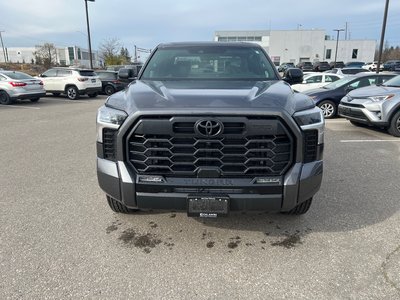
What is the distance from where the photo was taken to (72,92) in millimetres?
18000

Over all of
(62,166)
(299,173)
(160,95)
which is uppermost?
(160,95)

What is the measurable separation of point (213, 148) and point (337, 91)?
8.99 meters

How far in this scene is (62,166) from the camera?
18.2 ft

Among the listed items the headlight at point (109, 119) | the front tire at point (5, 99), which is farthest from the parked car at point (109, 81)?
the headlight at point (109, 119)

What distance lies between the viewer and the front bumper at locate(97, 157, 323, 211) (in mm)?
2717

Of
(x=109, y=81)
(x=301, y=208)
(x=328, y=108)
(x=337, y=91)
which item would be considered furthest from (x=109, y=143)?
(x=109, y=81)

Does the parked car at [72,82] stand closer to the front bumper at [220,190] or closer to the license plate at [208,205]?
the front bumper at [220,190]

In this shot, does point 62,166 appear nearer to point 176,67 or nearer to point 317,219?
point 176,67

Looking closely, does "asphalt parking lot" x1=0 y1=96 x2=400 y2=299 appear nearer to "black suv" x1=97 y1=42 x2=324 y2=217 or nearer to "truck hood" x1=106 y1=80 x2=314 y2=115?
"black suv" x1=97 y1=42 x2=324 y2=217

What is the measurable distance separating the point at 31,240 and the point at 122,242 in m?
0.88

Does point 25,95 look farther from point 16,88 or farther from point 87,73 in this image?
point 87,73

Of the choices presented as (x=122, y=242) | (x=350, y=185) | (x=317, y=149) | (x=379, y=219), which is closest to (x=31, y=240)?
(x=122, y=242)

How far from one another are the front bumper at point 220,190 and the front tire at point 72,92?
16579 mm

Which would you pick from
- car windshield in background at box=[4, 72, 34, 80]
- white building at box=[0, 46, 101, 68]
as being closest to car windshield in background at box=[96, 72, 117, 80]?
car windshield in background at box=[4, 72, 34, 80]
